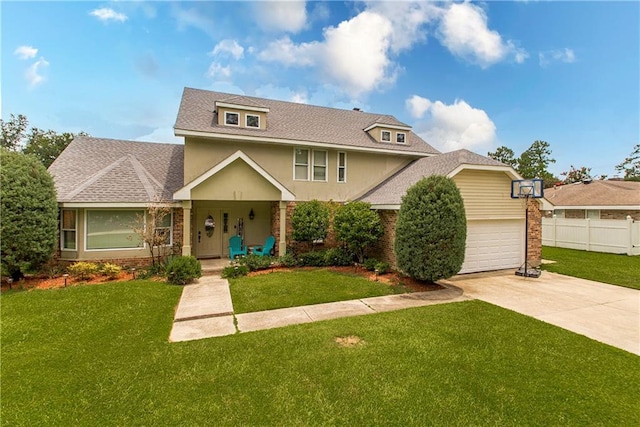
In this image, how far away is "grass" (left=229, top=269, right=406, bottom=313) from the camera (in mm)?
8084

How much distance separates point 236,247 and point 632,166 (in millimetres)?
57731

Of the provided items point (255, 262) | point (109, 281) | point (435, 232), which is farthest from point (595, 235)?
point (109, 281)

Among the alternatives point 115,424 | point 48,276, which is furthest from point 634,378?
point 48,276

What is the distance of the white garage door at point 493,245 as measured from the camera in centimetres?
1177

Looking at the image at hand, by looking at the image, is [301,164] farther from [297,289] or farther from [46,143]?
[46,143]

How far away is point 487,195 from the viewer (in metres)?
11.8

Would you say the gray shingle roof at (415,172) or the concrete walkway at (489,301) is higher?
the gray shingle roof at (415,172)

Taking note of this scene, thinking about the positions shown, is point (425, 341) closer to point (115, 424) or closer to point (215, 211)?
point (115, 424)

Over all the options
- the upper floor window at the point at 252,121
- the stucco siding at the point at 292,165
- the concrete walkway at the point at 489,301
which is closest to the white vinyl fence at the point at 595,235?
the concrete walkway at the point at 489,301

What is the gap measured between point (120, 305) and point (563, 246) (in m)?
23.9

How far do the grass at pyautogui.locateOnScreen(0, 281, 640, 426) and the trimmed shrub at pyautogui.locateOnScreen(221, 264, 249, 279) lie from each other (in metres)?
3.90

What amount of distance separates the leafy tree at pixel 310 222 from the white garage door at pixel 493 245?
19.2ft

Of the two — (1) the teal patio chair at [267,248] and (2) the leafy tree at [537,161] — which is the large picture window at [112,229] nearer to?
(1) the teal patio chair at [267,248]

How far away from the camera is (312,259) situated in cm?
1266
